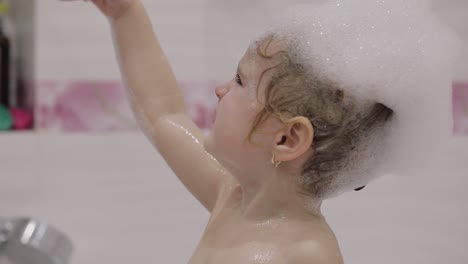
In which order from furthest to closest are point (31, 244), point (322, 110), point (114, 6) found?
point (31, 244) → point (114, 6) → point (322, 110)

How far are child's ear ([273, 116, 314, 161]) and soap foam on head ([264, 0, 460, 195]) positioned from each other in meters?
0.06

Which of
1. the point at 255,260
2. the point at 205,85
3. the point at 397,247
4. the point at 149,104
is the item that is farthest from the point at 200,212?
the point at 255,260

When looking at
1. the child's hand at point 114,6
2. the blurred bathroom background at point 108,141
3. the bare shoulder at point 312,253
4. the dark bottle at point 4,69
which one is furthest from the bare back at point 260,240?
the dark bottle at point 4,69

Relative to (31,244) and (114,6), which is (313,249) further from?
(31,244)

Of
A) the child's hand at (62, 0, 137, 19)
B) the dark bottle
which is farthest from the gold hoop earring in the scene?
the dark bottle

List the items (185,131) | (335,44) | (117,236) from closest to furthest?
1. (335,44)
2. (185,131)
3. (117,236)

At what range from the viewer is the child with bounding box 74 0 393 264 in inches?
30.1

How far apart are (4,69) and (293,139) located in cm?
95

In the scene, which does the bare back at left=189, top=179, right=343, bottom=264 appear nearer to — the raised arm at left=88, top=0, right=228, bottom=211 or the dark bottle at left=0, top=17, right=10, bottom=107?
the raised arm at left=88, top=0, right=228, bottom=211

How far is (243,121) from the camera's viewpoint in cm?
82

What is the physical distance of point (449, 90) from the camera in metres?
0.83

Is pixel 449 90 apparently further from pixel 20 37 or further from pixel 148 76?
pixel 20 37

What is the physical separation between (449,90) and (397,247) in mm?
761

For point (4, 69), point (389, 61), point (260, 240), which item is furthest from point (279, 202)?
point (4, 69)
